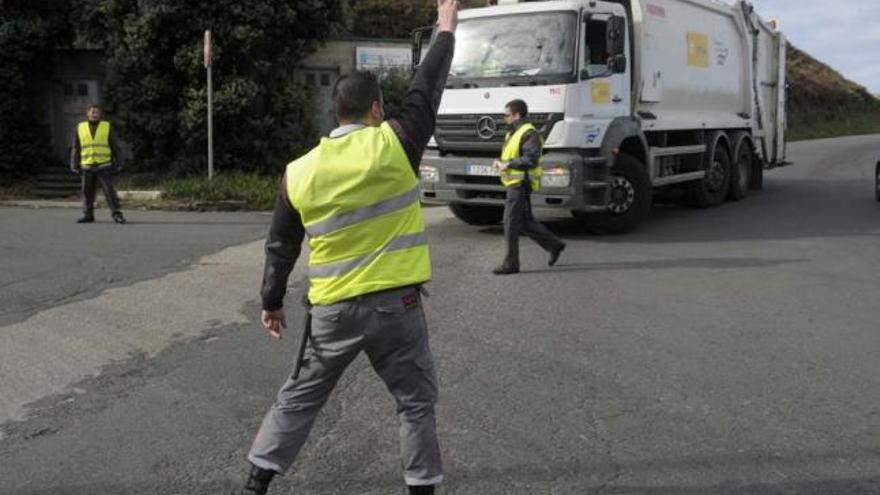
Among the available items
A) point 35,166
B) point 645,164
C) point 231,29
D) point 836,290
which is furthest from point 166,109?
point 836,290

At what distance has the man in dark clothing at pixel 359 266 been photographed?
3.31 metres

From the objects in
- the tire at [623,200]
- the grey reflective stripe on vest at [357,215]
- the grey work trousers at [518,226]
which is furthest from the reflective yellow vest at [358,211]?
the tire at [623,200]

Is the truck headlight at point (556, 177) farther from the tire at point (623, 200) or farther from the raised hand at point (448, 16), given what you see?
the raised hand at point (448, 16)

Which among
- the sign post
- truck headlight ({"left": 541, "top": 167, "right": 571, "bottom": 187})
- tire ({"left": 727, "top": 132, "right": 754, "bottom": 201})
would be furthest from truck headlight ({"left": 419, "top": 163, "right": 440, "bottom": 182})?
tire ({"left": 727, "top": 132, "right": 754, "bottom": 201})

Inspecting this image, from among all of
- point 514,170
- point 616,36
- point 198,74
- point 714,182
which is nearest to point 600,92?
point 616,36

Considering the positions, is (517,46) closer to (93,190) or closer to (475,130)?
(475,130)

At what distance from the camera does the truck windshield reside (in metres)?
10.6

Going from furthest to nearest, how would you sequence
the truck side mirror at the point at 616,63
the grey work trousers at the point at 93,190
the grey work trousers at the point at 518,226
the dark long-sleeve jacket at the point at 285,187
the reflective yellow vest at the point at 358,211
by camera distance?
the grey work trousers at the point at 93,190 < the truck side mirror at the point at 616,63 < the grey work trousers at the point at 518,226 < the dark long-sleeve jacket at the point at 285,187 < the reflective yellow vest at the point at 358,211

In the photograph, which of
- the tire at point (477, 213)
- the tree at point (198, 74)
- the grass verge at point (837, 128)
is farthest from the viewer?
the grass verge at point (837, 128)

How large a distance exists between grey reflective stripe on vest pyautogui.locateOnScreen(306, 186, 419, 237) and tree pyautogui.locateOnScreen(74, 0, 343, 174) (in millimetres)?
14395

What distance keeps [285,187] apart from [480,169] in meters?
7.57

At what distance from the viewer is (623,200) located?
11461 millimetres

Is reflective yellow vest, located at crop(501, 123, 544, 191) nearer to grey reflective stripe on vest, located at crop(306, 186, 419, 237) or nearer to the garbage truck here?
the garbage truck

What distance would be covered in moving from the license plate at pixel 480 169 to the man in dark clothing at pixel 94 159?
5580 mm
